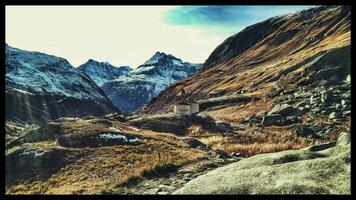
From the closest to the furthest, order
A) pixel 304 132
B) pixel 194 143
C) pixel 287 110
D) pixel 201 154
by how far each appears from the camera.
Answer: pixel 201 154 < pixel 194 143 < pixel 304 132 < pixel 287 110

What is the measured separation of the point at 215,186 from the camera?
21.9m

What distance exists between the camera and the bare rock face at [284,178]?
66.8 feet

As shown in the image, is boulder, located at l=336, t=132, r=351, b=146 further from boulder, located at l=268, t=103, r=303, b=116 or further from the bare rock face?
boulder, located at l=268, t=103, r=303, b=116

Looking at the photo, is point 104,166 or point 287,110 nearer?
point 104,166

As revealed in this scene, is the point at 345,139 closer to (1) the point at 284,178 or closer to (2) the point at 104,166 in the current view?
(1) the point at 284,178

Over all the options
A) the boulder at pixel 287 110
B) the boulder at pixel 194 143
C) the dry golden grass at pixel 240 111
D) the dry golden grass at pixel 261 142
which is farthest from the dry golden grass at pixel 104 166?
the dry golden grass at pixel 240 111

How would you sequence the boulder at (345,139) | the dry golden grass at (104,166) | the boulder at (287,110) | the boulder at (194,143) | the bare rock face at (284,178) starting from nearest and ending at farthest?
the bare rock face at (284,178) → the dry golden grass at (104,166) → the boulder at (345,139) → the boulder at (194,143) → the boulder at (287,110)

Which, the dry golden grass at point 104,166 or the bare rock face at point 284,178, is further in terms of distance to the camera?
the dry golden grass at point 104,166

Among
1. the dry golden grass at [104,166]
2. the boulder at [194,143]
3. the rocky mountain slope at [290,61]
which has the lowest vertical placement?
the dry golden grass at [104,166]

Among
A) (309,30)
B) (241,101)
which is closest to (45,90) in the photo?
(309,30)

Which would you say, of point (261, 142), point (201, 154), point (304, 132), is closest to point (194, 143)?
point (261, 142)

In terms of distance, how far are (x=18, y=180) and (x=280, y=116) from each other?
Result: 36.9 meters

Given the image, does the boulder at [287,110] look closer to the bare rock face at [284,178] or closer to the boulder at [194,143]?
the boulder at [194,143]

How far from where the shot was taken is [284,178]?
71.1 feet
